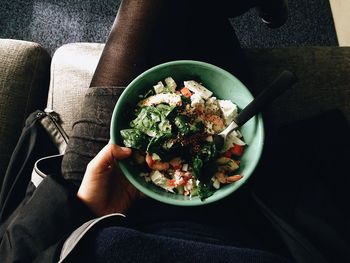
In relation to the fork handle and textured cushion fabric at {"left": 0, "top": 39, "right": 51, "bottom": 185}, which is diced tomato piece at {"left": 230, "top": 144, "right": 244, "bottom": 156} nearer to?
the fork handle

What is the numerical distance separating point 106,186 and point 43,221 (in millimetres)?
143

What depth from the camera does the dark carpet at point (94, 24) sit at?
4.76 feet

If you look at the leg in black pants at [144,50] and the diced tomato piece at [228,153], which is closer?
the diced tomato piece at [228,153]

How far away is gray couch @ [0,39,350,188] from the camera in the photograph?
0.91 metres

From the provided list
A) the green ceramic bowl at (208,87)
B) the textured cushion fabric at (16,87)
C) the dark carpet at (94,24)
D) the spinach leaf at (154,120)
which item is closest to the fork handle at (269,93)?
the green ceramic bowl at (208,87)

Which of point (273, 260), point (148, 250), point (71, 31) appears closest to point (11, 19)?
point (71, 31)

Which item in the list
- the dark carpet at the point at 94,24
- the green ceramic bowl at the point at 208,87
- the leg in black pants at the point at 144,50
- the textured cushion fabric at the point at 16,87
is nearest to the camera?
the green ceramic bowl at the point at 208,87

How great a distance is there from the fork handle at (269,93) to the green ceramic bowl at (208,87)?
22 millimetres

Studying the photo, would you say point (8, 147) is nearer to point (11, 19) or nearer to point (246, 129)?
point (246, 129)

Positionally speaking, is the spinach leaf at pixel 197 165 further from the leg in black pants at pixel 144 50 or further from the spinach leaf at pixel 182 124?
the leg in black pants at pixel 144 50

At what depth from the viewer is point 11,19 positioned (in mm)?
1520

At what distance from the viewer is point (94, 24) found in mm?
1492

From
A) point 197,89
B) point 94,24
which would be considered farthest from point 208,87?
point 94,24

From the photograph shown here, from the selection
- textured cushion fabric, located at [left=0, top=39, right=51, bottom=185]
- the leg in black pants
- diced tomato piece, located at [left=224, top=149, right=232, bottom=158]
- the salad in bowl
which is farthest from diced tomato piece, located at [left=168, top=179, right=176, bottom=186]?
textured cushion fabric, located at [left=0, top=39, right=51, bottom=185]
